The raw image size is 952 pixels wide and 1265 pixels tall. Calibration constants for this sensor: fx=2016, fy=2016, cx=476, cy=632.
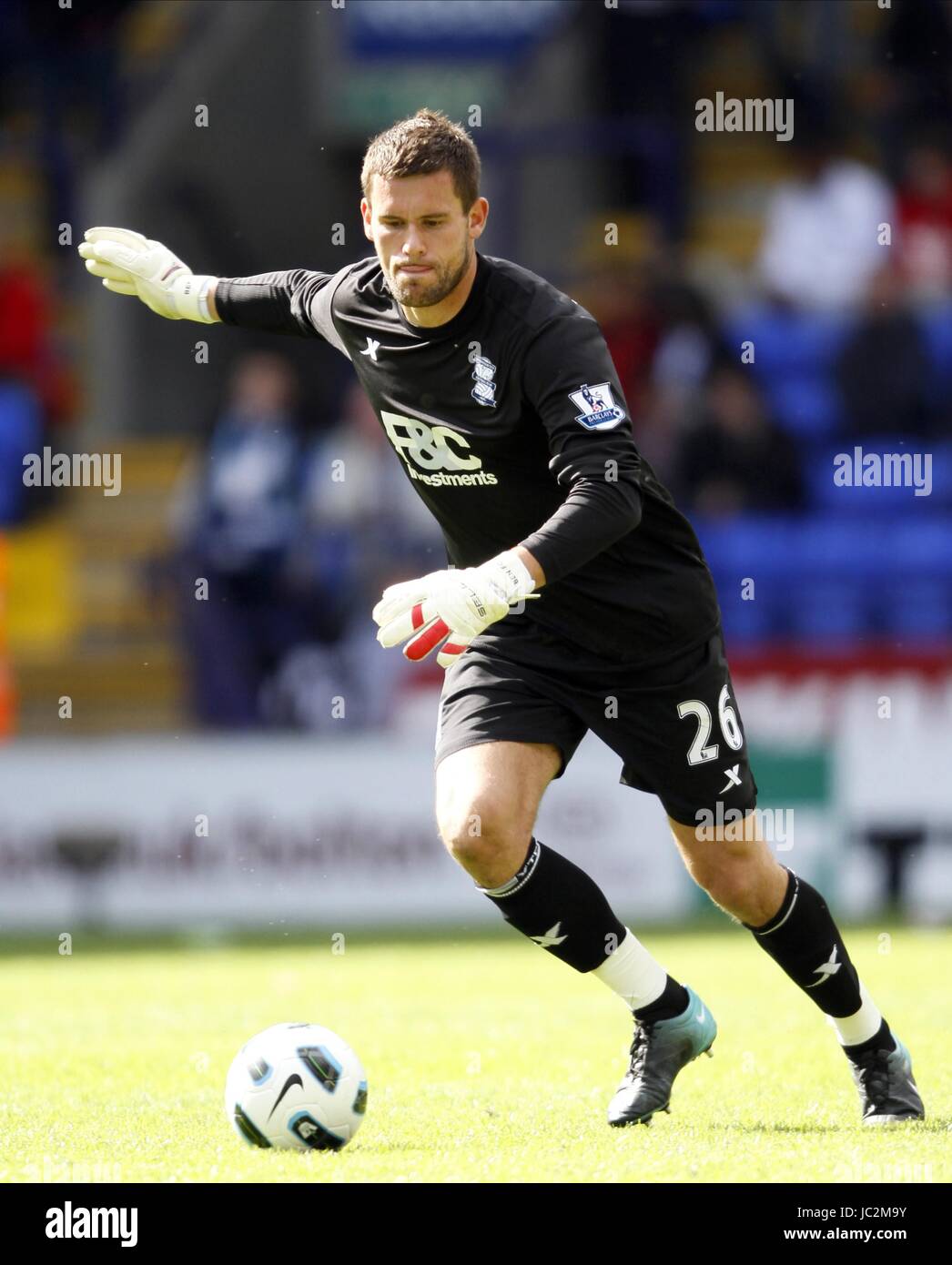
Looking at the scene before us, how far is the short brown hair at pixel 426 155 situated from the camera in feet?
15.2

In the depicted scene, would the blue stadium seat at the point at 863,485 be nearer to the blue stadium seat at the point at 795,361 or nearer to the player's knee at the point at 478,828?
the blue stadium seat at the point at 795,361

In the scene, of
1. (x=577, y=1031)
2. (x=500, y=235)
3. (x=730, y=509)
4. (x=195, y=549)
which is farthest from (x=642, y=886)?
(x=500, y=235)

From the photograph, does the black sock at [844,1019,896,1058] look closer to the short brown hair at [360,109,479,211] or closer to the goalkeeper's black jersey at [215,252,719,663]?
the goalkeeper's black jersey at [215,252,719,663]

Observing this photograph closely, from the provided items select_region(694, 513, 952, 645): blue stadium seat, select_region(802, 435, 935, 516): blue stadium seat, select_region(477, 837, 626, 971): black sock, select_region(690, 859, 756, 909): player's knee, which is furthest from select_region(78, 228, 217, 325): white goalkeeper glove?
select_region(802, 435, 935, 516): blue stadium seat

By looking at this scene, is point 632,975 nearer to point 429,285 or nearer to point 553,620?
point 553,620

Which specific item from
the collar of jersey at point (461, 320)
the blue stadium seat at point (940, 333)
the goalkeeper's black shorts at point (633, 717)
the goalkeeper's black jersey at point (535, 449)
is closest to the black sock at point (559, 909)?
the goalkeeper's black shorts at point (633, 717)

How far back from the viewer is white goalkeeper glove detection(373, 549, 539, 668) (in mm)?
4344

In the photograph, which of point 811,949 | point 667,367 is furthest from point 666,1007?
point 667,367

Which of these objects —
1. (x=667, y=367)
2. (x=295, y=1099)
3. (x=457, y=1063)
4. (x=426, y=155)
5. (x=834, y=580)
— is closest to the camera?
(x=295, y=1099)

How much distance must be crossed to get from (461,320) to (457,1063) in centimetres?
236

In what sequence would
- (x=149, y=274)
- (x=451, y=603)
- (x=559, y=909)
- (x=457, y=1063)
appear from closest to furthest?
(x=451, y=603) → (x=559, y=909) → (x=149, y=274) → (x=457, y=1063)

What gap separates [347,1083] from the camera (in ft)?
15.1

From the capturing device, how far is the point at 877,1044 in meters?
5.11

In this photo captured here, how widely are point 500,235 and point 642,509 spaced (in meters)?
9.42
